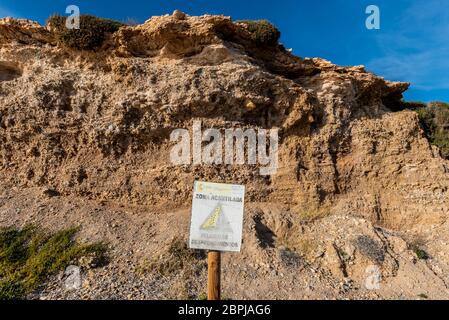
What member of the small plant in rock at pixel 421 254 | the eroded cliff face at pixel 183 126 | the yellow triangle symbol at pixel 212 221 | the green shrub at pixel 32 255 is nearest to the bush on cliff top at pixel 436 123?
the eroded cliff face at pixel 183 126

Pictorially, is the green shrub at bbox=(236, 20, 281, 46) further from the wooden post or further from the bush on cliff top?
the wooden post

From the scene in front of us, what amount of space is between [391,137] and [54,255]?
12368 mm

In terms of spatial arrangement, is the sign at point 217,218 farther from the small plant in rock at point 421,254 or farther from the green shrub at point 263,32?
the green shrub at point 263,32

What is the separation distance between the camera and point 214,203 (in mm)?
4852

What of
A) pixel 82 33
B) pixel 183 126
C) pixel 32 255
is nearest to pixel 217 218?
pixel 32 255

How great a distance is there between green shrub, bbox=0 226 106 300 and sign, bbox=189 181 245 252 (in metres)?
5.17

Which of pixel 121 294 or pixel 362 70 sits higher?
pixel 362 70

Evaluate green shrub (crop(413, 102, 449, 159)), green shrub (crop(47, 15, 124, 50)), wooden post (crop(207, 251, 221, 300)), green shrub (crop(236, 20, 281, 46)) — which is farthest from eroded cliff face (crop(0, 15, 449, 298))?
wooden post (crop(207, 251, 221, 300))

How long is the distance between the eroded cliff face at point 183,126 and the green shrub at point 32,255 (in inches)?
82.3

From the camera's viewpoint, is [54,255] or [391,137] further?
[391,137]

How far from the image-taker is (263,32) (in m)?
13.6

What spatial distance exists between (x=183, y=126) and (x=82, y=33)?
507 centimetres
